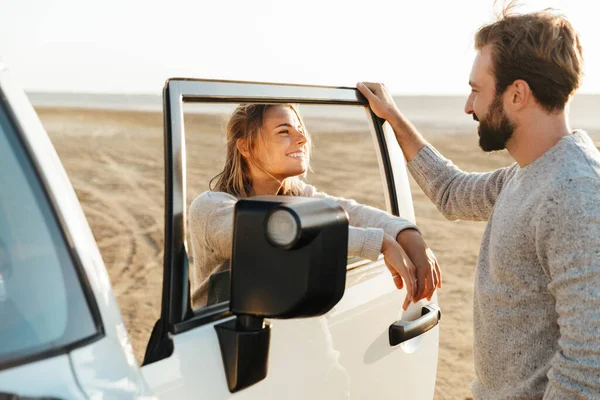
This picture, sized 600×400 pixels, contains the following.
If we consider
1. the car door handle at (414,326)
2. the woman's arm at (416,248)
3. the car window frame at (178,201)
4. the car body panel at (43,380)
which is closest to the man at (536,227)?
the woman's arm at (416,248)

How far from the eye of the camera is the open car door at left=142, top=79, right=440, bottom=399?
5.49 feet

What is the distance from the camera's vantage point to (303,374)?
1989 millimetres

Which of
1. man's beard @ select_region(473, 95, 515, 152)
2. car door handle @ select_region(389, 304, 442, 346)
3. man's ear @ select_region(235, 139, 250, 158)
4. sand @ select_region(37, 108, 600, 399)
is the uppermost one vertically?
man's beard @ select_region(473, 95, 515, 152)

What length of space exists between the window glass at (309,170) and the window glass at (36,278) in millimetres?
494

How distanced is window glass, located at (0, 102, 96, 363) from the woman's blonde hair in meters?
1.15

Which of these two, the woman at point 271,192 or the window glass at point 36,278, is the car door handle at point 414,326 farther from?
the window glass at point 36,278

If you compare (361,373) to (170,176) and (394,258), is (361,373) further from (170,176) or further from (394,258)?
(170,176)

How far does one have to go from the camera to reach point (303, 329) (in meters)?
2.01

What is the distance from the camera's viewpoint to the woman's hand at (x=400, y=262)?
7.13ft

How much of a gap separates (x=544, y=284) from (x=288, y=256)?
3.43 feet

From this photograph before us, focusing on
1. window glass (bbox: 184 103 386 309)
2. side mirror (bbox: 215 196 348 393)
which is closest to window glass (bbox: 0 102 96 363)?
side mirror (bbox: 215 196 348 393)

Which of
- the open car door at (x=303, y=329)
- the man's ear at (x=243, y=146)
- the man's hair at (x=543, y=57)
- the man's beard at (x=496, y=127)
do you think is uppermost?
the man's hair at (x=543, y=57)

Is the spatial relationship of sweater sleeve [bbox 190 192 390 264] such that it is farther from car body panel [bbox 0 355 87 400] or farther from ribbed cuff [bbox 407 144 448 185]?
car body panel [bbox 0 355 87 400]

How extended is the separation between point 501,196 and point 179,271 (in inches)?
45.5
